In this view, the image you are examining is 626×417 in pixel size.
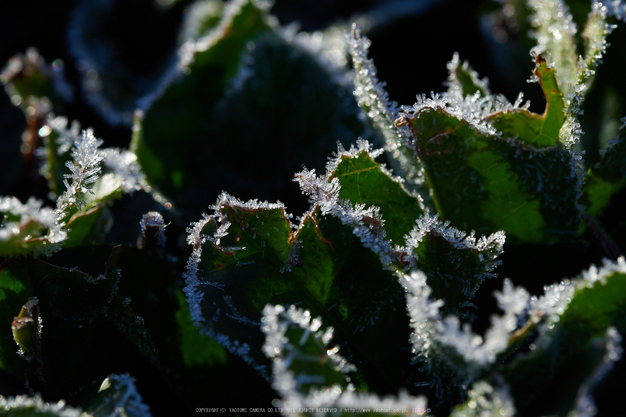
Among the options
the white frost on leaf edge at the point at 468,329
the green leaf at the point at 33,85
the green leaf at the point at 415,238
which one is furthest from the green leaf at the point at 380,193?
the green leaf at the point at 33,85

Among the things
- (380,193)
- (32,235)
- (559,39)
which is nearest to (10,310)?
(32,235)

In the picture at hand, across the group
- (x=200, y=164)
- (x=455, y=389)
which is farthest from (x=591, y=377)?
(x=200, y=164)

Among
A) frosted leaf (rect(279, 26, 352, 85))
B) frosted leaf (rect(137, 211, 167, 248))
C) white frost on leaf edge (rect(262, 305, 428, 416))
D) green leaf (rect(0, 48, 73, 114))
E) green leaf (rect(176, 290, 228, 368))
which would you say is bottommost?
white frost on leaf edge (rect(262, 305, 428, 416))

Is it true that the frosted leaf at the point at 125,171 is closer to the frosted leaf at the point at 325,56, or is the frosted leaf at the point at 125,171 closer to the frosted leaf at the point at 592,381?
the frosted leaf at the point at 325,56

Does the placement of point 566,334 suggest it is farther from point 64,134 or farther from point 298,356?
point 64,134

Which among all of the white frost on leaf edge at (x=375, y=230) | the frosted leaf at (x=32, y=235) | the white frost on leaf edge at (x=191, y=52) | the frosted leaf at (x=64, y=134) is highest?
the white frost on leaf edge at (x=191, y=52)

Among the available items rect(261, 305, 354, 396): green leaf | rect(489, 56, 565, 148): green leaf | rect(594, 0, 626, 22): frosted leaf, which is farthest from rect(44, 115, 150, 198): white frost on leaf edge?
rect(594, 0, 626, 22): frosted leaf

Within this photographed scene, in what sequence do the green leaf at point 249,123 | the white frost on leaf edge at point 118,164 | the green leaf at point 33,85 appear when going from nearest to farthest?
the white frost on leaf edge at point 118,164 < the green leaf at point 249,123 < the green leaf at point 33,85

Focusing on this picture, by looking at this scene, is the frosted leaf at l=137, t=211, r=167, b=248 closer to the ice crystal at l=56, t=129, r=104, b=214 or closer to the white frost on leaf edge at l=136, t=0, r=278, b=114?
the ice crystal at l=56, t=129, r=104, b=214
